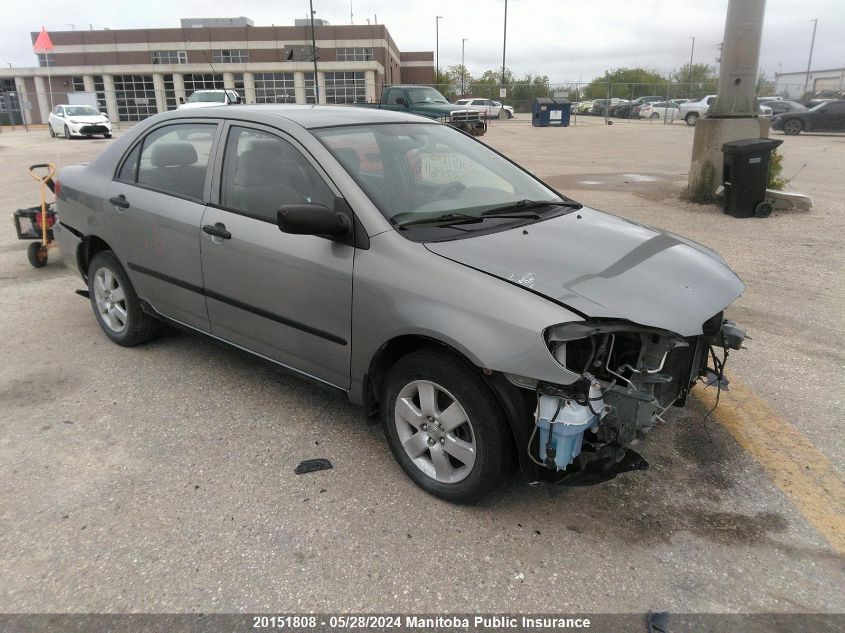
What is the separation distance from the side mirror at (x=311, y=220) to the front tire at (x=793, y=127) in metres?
30.5

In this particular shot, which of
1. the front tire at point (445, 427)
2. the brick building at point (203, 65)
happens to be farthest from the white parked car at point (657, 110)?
the front tire at point (445, 427)

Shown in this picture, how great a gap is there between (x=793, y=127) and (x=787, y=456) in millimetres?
29633

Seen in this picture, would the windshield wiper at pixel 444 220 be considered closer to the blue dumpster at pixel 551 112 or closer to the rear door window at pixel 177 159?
the rear door window at pixel 177 159

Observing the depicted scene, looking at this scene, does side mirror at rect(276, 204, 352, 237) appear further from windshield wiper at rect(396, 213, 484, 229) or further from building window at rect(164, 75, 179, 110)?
building window at rect(164, 75, 179, 110)

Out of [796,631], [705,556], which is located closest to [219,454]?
[705,556]

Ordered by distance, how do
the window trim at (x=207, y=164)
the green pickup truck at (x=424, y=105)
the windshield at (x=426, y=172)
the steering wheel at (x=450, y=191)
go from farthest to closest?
1. the green pickup truck at (x=424, y=105)
2. the window trim at (x=207, y=164)
3. the steering wheel at (x=450, y=191)
4. the windshield at (x=426, y=172)

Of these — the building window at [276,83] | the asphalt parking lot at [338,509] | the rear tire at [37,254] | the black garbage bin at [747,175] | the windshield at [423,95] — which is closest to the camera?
the asphalt parking lot at [338,509]

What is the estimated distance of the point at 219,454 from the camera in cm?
330

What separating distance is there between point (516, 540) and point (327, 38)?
62.7 meters

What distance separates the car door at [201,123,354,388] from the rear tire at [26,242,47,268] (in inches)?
160

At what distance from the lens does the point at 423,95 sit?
20.4 metres

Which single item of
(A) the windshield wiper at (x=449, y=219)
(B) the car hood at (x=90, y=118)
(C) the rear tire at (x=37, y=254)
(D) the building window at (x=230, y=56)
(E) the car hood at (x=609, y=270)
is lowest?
(C) the rear tire at (x=37, y=254)

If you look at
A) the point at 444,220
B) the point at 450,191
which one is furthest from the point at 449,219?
the point at 450,191

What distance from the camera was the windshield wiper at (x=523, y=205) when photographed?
3406 mm
